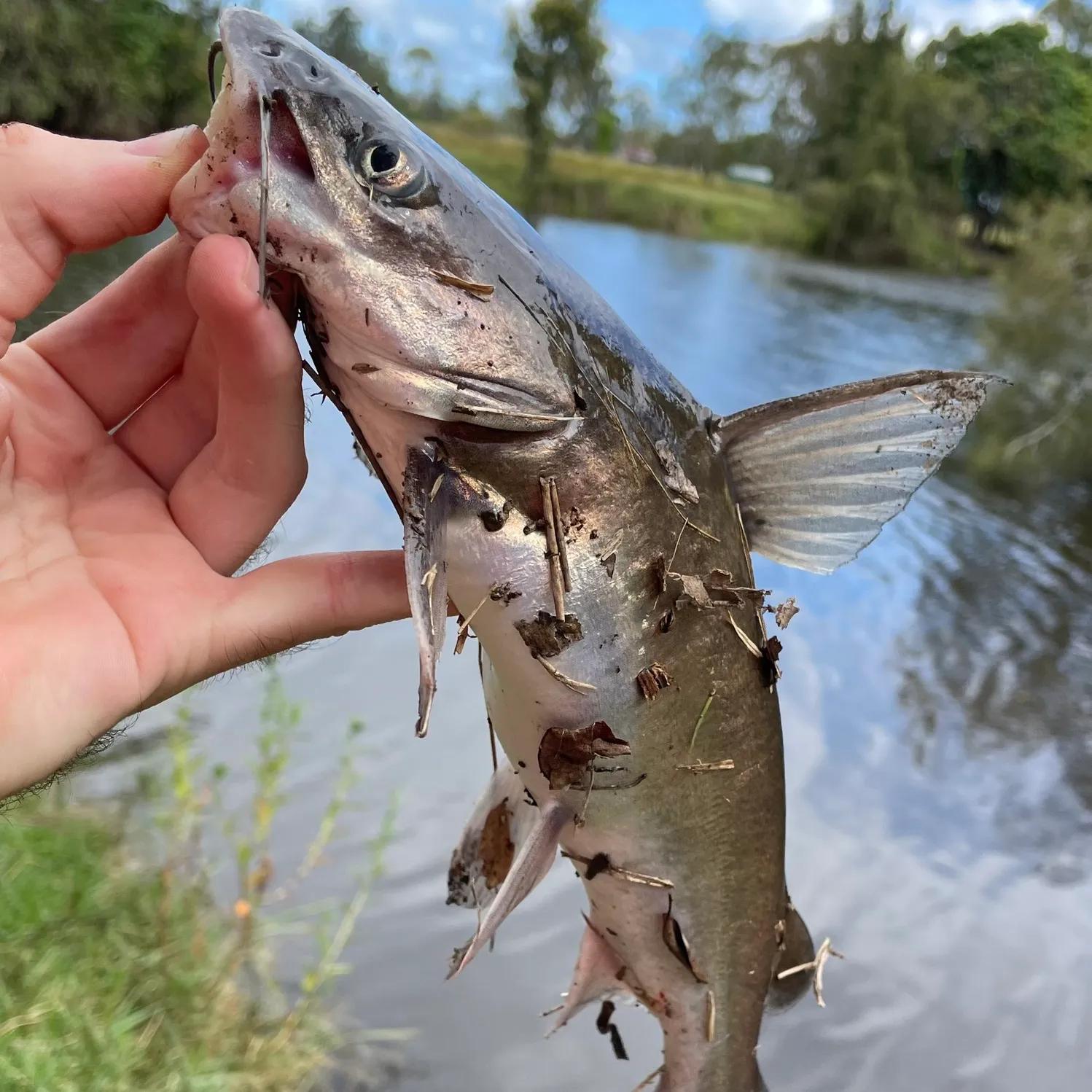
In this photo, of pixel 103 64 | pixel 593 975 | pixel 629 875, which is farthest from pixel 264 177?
pixel 103 64

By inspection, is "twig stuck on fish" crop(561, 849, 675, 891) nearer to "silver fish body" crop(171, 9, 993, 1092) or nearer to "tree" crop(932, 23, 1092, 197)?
"silver fish body" crop(171, 9, 993, 1092)

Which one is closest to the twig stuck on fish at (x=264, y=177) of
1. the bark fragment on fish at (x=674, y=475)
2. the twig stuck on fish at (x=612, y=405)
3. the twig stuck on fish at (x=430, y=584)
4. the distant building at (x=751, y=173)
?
the twig stuck on fish at (x=612, y=405)

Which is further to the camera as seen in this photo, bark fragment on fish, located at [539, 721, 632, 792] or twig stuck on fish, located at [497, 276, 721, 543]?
bark fragment on fish, located at [539, 721, 632, 792]

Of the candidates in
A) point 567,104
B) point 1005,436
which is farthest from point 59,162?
point 567,104

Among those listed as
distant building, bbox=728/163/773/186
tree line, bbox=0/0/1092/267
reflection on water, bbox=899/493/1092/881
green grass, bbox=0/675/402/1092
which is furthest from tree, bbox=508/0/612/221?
green grass, bbox=0/675/402/1092

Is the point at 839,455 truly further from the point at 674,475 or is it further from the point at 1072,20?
the point at 1072,20

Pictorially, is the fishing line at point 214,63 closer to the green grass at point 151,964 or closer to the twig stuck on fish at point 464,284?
the twig stuck on fish at point 464,284
